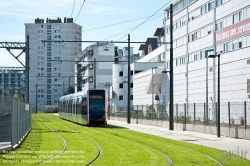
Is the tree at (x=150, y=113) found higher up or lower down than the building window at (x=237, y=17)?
lower down

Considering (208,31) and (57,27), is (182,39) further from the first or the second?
(57,27)

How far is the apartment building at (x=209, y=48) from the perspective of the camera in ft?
165

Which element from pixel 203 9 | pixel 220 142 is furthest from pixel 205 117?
pixel 203 9

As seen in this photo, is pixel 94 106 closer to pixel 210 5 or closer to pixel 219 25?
pixel 219 25

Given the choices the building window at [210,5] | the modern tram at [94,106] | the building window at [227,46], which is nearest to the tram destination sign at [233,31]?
the building window at [227,46]

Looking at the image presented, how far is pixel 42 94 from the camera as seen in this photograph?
6693 inches

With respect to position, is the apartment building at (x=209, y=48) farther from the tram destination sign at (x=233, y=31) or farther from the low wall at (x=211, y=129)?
the low wall at (x=211, y=129)

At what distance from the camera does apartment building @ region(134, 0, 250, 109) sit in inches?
1976

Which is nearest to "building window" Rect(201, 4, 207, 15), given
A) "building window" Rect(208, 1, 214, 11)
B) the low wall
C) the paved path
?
"building window" Rect(208, 1, 214, 11)

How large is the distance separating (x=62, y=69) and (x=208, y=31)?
112369 millimetres

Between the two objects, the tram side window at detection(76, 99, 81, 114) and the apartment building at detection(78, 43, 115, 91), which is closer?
the tram side window at detection(76, 99, 81, 114)

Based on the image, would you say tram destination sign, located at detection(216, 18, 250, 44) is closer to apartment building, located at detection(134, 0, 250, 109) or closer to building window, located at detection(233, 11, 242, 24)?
apartment building, located at detection(134, 0, 250, 109)

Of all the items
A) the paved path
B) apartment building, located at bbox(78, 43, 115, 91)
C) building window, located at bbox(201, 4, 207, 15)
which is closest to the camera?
the paved path

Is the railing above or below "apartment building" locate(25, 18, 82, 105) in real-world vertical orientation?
below
